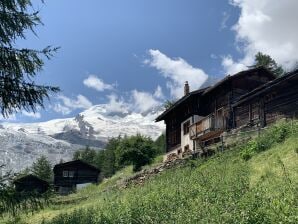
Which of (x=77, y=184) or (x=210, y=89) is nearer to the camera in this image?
(x=210, y=89)

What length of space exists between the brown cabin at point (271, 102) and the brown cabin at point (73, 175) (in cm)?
3560

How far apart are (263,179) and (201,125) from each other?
24959 mm

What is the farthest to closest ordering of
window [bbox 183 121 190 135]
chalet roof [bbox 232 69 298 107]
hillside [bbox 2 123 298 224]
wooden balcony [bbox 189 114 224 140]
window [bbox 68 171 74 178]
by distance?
window [bbox 68 171 74 178]
window [bbox 183 121 190 135]
wooden balcony [bbox 189 114 224 140]
chalet roof [bbox 232 69 298 107]
hillside [bbox 2 123 298 224]

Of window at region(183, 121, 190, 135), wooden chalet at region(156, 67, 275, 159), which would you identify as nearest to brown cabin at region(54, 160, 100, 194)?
wooden chalet at region(156, 67, 275, 159)

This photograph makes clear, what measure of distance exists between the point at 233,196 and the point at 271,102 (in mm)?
21996

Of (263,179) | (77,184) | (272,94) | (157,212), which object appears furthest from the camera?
(77,184)

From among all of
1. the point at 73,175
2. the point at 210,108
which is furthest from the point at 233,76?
the point at 73,175

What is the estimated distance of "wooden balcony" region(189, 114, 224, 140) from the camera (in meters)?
41.6

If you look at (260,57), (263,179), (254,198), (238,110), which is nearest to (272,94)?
(238,110)

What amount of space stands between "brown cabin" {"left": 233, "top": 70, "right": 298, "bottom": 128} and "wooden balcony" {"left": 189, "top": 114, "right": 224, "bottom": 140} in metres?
1.97

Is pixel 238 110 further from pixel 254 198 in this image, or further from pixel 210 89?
pixel 254 198

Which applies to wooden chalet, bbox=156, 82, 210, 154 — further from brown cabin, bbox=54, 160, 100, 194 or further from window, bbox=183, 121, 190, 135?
brown cabin, bbox=54, 160, 100, 194

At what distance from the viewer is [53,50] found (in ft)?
45.8

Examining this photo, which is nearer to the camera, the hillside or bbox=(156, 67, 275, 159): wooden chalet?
the hillside
